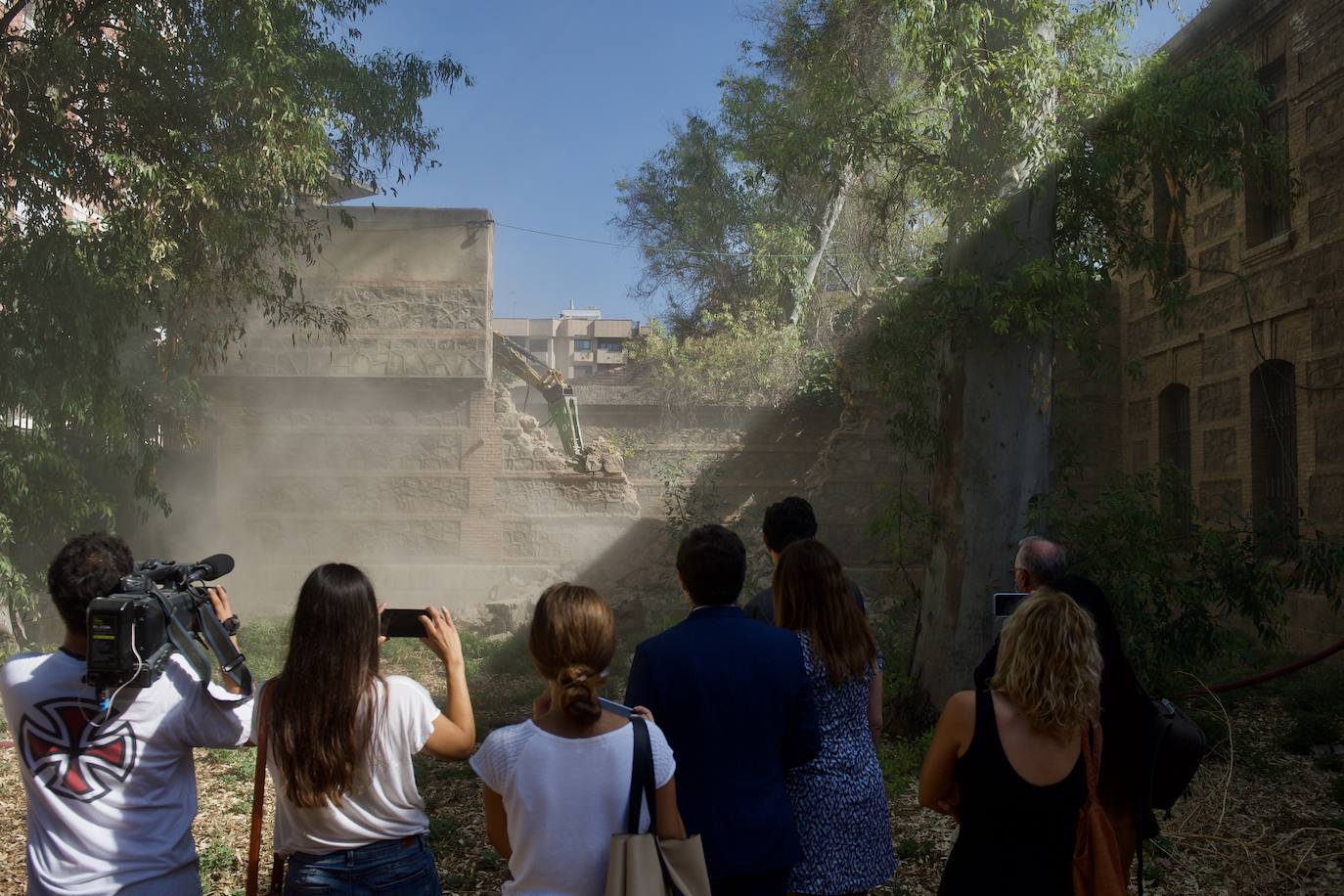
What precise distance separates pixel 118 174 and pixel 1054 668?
9.98 meters

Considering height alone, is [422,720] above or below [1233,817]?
above

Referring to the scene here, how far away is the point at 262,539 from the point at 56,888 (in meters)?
17.0

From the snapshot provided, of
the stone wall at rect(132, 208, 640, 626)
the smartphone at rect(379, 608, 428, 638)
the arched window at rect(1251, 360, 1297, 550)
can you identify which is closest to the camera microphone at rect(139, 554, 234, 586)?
the smartphone at rect(379, 608, 428, 638)

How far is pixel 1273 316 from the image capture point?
11.7 metres

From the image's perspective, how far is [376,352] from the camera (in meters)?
18.3

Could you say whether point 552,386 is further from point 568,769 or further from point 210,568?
point 568,769

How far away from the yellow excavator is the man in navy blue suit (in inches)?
652

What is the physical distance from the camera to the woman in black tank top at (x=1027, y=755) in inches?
102

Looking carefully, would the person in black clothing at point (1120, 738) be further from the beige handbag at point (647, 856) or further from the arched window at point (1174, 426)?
the arched window at point (1174, 426)

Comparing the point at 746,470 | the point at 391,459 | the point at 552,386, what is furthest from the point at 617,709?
the point at 552,386

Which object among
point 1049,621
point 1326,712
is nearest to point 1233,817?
point 1326,712

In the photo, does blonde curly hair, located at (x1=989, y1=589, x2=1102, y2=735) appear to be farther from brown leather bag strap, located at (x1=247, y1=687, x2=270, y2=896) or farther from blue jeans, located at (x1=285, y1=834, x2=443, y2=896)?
brown leather bag strap, located at (x1=247, y1=687, x2=270, y2=896)

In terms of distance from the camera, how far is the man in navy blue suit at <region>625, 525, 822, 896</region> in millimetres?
2781

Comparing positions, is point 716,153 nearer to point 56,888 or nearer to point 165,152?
point 165,152
